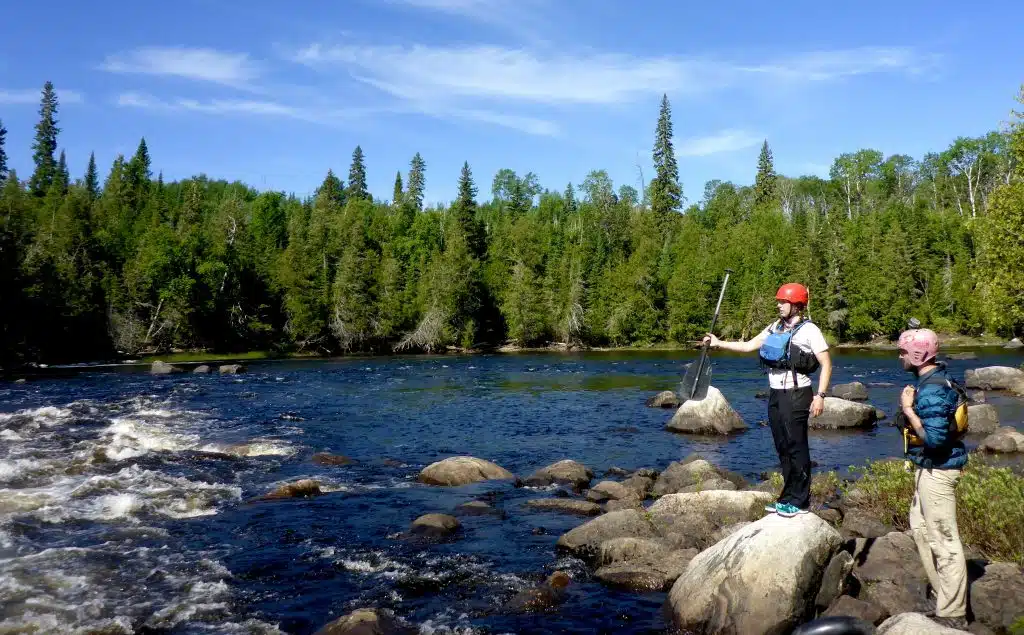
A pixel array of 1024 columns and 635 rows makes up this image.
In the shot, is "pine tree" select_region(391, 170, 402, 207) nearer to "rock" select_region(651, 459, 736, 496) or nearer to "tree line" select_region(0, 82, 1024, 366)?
"tree line" select_region(0, 82, 1024, 366)

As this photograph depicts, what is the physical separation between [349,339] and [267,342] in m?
7.21

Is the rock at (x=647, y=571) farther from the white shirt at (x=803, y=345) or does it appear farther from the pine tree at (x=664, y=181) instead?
the pine tree at (x=664, y=181)

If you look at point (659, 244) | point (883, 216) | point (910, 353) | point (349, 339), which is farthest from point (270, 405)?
point (883, 216)

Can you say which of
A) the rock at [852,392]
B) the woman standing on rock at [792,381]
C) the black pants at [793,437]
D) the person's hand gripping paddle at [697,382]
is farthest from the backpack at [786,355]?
the rock at [852,392]

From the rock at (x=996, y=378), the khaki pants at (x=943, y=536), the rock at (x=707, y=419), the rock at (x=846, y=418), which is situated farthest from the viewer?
the rock at (x=996, y=378)

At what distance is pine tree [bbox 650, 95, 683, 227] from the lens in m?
95.6

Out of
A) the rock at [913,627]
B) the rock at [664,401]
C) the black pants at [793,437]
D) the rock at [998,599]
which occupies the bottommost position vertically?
the rock at [664,401]

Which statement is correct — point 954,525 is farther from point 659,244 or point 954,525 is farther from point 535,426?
point 659,244

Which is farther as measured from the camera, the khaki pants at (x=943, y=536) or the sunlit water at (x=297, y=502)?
the sunlit water at (x=297, y=502)

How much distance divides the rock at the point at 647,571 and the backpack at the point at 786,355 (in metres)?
3.08

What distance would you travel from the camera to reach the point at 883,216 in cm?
8581

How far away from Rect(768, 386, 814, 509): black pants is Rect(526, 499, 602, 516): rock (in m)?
5.10

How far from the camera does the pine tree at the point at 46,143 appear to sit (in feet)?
360

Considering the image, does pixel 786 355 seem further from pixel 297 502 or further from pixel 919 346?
pixel 297 502
